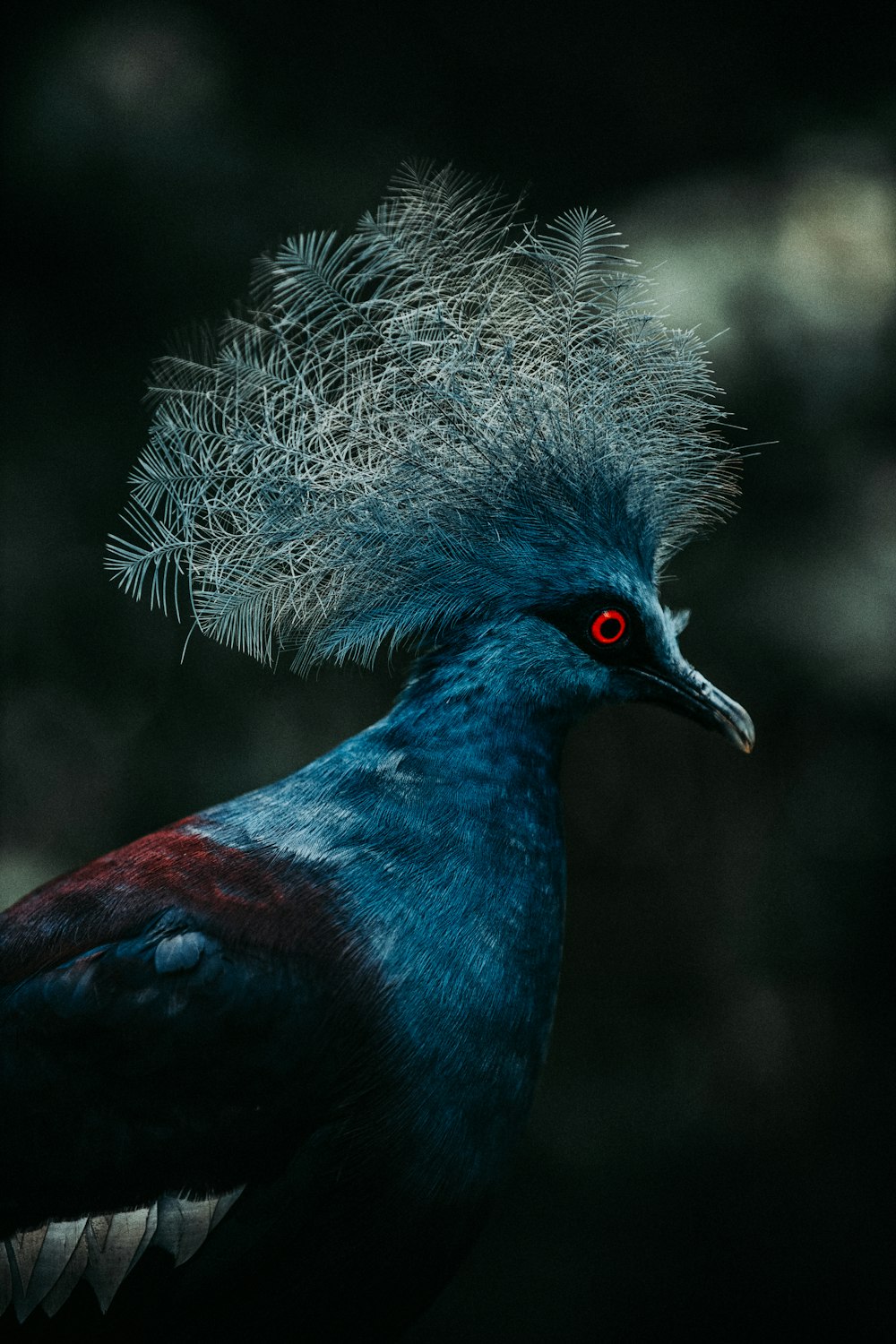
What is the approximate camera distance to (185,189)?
1975 millimetres

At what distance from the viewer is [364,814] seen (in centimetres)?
110

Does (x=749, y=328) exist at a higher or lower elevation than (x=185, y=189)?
lower

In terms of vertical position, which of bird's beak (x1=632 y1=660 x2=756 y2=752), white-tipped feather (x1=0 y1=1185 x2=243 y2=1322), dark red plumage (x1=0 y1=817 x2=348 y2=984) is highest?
bird's beak (x1=632 y1=660 x2=756 y2=752)

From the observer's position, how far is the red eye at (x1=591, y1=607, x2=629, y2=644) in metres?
1.12

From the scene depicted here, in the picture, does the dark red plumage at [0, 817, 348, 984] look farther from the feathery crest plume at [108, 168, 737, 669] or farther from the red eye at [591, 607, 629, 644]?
the red eye at [591, 607, 629, 644]

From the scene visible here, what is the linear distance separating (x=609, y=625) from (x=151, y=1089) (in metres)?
0.58

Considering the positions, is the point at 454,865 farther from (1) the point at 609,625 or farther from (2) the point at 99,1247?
(2) the point at 99,1247

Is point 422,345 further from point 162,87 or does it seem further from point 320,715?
point 162,87

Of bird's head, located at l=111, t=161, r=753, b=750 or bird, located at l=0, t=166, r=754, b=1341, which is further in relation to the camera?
bird's head, located at l=111, t=161, r=753, b=750

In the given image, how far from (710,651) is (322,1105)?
1.14 m

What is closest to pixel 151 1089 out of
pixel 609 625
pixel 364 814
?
pixel 364 814

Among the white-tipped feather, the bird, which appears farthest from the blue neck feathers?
the white-tipped feather

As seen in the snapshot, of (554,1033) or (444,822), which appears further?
(554,1033)

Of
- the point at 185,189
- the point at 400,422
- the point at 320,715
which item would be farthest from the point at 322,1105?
the point at 185,189
